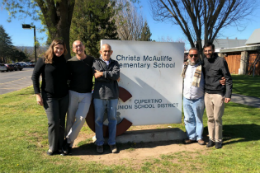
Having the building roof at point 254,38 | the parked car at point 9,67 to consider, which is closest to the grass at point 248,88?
the building roof at point 254,38

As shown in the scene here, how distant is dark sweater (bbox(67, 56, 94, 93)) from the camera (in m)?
3.35

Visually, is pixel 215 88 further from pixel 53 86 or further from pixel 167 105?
pixel 53 86

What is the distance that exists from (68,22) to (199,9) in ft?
22.2

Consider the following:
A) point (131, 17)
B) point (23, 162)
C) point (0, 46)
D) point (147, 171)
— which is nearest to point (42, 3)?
point (23, 162)

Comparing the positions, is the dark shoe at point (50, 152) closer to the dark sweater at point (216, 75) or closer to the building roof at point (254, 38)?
the dark sweater at point (216, 75)

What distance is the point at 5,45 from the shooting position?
215ft

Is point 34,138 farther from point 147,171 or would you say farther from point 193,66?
point 193,66

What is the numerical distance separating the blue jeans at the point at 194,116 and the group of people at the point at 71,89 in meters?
1.47

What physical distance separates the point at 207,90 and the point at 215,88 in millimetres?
166

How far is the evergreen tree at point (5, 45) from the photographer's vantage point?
212 feet

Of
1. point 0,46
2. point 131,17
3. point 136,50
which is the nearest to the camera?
point 136,50

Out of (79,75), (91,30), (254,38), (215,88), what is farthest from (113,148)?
(254,38)

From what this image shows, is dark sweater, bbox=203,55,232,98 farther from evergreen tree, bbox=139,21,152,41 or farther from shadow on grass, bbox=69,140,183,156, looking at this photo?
evergreen tree, bbox=139,21,152,41

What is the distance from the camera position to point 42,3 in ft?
26.8
